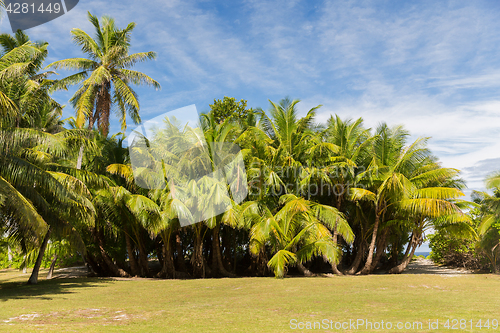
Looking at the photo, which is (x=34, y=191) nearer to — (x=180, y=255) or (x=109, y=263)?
(x=109, y=263)

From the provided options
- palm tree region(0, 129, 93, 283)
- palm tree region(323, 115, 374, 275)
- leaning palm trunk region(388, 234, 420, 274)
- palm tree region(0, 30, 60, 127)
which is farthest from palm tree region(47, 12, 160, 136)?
leaning palm trunk region(388, 234, 420, 274)

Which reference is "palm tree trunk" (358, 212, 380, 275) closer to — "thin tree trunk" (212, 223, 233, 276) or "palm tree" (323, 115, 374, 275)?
"palm tree" (323, 115, 374, 275)

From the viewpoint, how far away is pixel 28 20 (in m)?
6.76

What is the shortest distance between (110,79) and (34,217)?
11.7m

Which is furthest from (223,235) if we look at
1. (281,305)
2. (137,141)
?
(281,305)

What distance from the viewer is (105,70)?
60.7 ft

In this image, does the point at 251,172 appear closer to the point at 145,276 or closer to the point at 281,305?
the point at 145,276

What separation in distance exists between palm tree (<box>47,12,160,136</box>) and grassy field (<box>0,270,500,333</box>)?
10.8m

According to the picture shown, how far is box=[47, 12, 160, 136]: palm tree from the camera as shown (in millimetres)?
18906

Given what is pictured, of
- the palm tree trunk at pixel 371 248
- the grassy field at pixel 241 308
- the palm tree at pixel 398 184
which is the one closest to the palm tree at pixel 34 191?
the grassy field at pixel 241 308

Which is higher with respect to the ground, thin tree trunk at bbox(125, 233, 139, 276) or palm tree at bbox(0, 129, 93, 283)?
palm tree at bbox(0, 129, 93, 283)

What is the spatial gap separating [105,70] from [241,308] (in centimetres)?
1524

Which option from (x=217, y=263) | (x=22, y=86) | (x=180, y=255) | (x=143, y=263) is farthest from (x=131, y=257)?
(x=22, y=86)

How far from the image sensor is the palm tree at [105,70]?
18.9m
